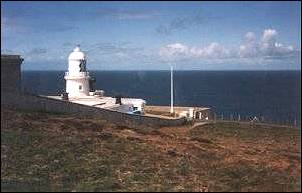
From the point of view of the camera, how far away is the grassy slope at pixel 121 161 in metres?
14.8

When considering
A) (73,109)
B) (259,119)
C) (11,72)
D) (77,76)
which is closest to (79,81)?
(77,76)

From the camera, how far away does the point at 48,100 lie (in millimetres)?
26594

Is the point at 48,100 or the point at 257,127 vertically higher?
the point at 48,100

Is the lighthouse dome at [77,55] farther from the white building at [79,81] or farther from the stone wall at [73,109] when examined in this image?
the stone wall at [73,109]

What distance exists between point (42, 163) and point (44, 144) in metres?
2.42

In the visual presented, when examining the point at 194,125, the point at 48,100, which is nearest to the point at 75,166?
the point at 48,100

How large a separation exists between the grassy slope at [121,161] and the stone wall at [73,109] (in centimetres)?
79

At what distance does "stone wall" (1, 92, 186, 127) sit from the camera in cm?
2434

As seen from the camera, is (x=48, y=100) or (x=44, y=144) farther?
(x=48, y=100)

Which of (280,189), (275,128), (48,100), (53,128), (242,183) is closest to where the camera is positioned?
(280,189)

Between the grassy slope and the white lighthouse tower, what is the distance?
16.4 m

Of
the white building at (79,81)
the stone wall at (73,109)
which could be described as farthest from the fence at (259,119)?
the stone wall at (73,109)

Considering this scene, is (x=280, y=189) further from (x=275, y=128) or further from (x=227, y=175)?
(x=275, y=128)

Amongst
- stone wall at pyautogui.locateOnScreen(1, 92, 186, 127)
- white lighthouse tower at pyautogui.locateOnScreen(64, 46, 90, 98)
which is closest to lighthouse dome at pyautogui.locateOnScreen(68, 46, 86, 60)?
white lighthouse tower at pyautogui.locateOnScreen(64, 46, 90, 98)
